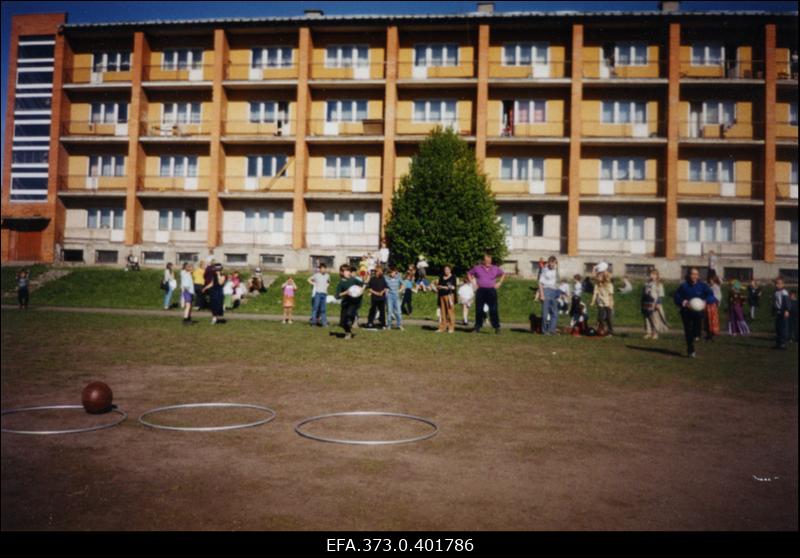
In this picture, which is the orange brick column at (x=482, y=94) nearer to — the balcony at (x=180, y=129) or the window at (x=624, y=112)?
the window at (x=624, y=112)

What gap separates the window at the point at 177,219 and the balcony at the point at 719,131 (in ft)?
102

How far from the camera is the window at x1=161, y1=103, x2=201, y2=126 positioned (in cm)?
3797

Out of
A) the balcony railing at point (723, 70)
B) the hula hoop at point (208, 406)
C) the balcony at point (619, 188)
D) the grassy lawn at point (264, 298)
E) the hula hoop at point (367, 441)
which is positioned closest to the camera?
the hula hoop at point (367, 441)

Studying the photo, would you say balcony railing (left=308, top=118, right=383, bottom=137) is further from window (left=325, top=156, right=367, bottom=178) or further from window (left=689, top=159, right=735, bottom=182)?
window (left=689, top=159, right=735, bottom=182)

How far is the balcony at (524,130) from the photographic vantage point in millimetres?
36281

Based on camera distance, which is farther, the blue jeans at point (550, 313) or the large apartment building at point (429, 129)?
the large apartment building at point (429, 129)

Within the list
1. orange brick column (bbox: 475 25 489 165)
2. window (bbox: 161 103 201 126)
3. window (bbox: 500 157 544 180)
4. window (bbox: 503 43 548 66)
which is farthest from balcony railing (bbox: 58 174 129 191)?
window (bbox: 503 43 548 66)

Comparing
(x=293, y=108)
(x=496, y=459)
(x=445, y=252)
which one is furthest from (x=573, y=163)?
(x=496, y=459)

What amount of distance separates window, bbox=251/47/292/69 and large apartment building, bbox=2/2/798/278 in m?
0.14

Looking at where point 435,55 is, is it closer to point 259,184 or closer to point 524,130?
point 524,130

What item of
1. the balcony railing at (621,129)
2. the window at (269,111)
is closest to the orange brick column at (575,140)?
the balcony railing at (621,129)

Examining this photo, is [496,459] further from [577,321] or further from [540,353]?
[577,321]

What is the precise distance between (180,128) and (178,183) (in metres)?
3.55

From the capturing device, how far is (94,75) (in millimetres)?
35000
